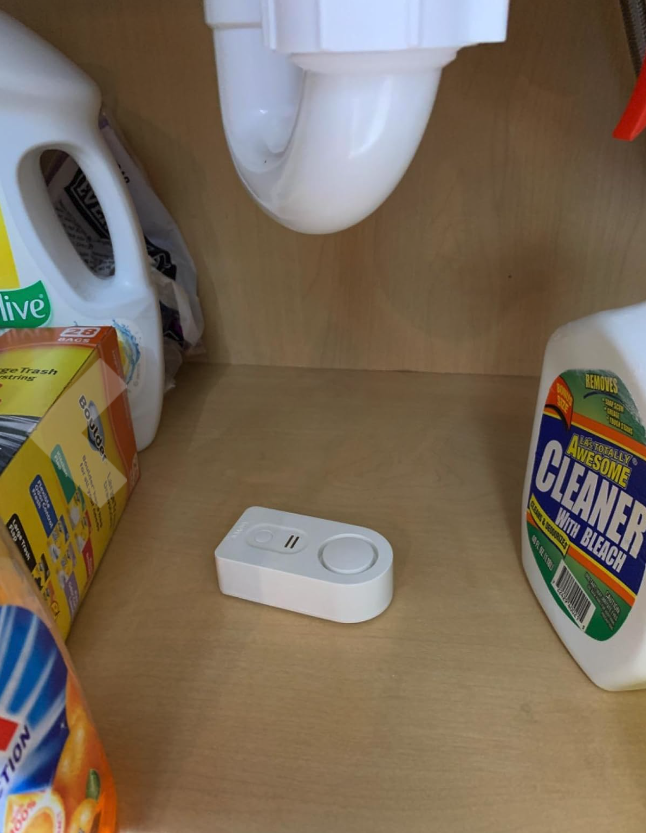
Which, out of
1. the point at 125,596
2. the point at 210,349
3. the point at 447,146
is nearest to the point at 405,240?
the point at 447,146

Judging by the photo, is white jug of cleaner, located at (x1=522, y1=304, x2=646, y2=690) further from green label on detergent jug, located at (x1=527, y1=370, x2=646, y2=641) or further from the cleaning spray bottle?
A: the cleaning spray bottle

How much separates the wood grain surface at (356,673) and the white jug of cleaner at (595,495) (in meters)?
0.03

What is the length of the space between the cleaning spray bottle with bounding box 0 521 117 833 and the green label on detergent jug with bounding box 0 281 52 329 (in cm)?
32

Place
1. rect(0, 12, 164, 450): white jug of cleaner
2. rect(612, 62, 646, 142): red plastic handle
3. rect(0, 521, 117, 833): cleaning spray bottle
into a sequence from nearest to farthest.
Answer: rect(0, 521, 117, 833): cleaning spray bottle < rect(612, 62, 646, 142): red plastic handle < rect(0, 12, 164, 450): white jug of cleaner

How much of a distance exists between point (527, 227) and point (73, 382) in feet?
1.41

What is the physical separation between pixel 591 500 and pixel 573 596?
0.21ft

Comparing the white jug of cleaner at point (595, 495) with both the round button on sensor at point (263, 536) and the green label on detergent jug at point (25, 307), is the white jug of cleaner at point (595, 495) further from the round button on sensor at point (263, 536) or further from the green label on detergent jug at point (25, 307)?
the green label on detergent jug at point (25, 307)

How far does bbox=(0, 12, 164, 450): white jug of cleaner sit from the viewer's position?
19.5 inches

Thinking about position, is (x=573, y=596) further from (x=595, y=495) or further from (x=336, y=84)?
(x=336, y=84)

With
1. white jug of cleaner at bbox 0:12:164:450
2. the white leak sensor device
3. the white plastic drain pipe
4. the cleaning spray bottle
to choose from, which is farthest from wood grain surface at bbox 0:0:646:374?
the cleaning spray bottle

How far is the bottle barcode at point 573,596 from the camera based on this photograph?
403 millimetres

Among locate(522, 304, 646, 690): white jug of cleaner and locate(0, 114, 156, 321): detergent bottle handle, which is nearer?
locate(522, 304, 646, 690): white jug of cleaner

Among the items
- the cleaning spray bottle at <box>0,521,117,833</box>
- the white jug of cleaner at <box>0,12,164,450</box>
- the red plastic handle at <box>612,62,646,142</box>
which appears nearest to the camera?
the cleaning spray bottle at <box>0,521,117,833</box>

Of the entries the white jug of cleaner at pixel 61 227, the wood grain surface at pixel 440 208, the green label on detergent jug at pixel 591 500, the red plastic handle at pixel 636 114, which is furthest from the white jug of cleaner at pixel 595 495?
the white jug of cleaner at pixel 61 227
